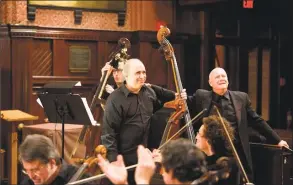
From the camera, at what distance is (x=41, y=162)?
113 inches

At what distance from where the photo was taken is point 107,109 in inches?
173

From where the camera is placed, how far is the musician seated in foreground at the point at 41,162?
9.44 feet

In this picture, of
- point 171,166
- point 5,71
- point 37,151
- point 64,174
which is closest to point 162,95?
point 64,174

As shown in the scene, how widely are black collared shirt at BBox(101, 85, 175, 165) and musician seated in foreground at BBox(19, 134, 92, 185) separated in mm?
1316

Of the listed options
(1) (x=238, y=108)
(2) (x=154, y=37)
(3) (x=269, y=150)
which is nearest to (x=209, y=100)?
(1) (x=238, y=108)

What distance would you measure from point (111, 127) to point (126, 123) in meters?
0.14

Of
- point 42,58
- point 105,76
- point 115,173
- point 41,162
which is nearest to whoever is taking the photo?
point 115,173

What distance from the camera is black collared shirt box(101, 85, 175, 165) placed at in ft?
14.2

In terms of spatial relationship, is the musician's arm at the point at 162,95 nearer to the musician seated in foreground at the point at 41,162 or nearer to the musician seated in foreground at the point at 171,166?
the musician seated in foreground at the point at 41,162

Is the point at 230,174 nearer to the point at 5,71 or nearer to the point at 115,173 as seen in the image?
the point at 115,173

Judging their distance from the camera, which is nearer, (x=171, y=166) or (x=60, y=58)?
(x=171, y=166)

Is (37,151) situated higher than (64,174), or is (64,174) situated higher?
(37,151)

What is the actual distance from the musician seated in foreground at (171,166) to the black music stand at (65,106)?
7.32 feet

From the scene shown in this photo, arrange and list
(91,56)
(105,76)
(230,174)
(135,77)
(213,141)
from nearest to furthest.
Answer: (213,141) < (230,174) < (135,77) < (105,76) < (91,56)
